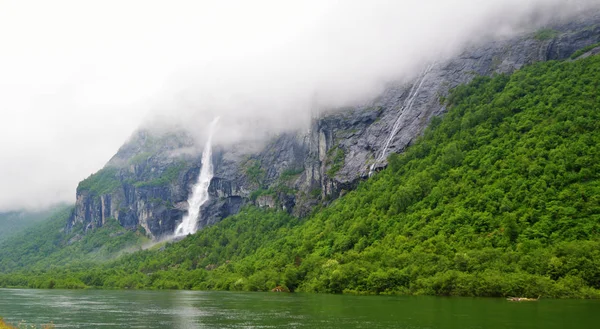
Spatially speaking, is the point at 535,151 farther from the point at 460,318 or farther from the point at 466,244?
the point at 460,318

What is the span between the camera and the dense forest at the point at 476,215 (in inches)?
3388

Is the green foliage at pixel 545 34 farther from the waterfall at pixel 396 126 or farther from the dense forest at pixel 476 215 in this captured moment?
the waterfall at pixel 396 126

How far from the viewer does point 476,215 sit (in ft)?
350

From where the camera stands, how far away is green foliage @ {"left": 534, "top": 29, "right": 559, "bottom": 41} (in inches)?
6905

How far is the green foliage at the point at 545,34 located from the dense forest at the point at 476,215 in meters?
20.8

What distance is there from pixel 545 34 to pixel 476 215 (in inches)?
4222

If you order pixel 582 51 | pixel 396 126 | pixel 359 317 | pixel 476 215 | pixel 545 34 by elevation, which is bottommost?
pixel 359 317

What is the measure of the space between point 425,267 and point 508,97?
7771 centimetres

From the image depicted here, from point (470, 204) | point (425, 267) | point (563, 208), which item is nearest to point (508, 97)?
point (470, 204)

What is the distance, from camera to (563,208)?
301 ft

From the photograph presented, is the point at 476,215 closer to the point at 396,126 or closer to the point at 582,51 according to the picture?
the point at 396,126

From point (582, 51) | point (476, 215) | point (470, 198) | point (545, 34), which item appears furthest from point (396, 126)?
point (476, 215)

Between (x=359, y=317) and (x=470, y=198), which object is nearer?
(x=359, y=317)

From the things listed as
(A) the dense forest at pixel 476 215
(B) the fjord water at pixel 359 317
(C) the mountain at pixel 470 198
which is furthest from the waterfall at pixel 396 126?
(B) the fjord water at pixel 359 317
